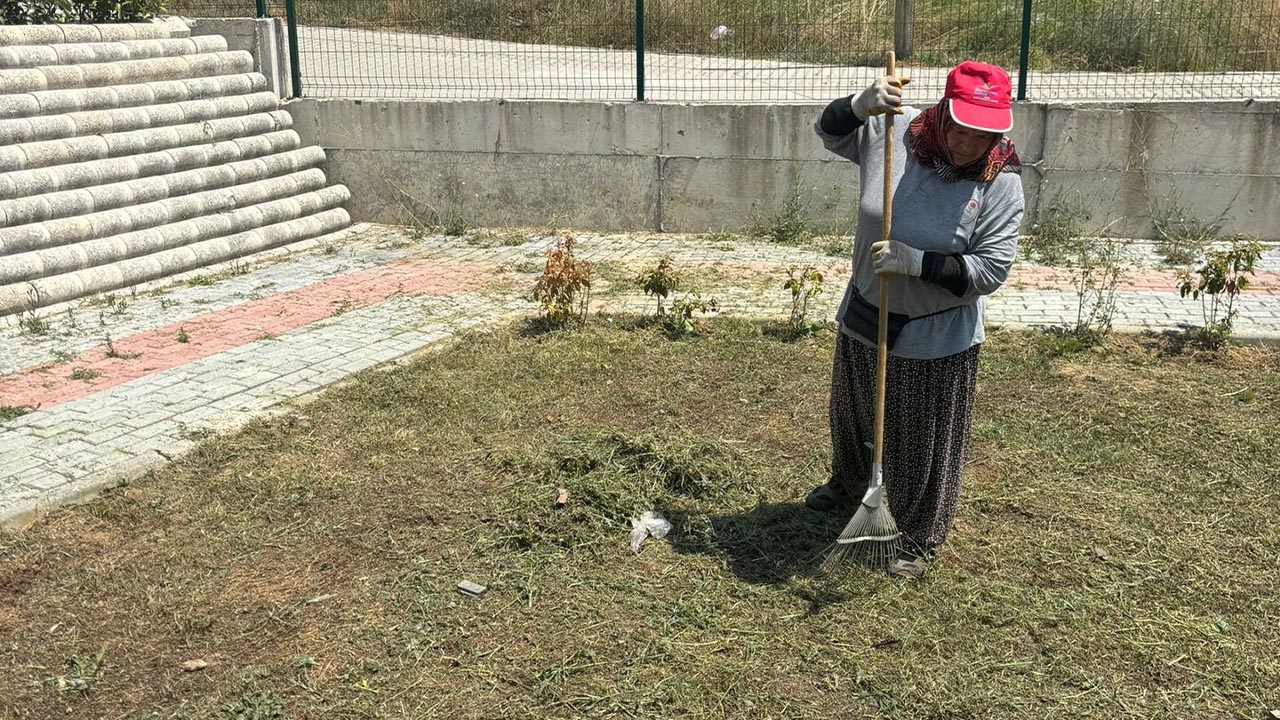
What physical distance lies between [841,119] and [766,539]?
1.74m

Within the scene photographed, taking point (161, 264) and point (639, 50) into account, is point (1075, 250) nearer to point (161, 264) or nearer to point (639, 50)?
point (639, 50)

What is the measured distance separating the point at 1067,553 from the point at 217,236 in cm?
780

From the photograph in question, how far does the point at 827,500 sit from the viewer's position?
4.91 meters

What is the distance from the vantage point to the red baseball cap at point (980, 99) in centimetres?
375

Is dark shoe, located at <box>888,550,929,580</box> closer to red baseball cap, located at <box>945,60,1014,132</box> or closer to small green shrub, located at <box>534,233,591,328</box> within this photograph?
red baseball cap, located at <box>945,60,1014,132</box>

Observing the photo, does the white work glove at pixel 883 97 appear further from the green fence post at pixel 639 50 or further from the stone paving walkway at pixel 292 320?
the green fence post at pixel 639 50

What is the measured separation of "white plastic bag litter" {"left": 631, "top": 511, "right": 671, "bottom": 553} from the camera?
4.77 m

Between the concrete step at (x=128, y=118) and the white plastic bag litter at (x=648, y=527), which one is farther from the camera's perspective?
the concrete step at (x=128, y=118)

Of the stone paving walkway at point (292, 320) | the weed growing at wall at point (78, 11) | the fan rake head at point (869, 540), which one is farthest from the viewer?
the weed growing at wall at point (78, 11)

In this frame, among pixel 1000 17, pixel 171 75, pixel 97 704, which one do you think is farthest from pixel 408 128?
pixel 97 704

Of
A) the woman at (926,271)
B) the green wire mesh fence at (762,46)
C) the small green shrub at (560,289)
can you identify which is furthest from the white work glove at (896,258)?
the green wire mesh fence at (762,46)

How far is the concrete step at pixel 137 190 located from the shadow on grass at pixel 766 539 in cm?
602

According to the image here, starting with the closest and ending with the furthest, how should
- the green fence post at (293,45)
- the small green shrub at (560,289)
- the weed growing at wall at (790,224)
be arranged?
the small green shrub at (560,289) < the weed growing at wall at (790,224) < the green fence post at (293,45)

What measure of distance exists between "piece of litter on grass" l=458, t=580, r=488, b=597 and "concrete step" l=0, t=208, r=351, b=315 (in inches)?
209
